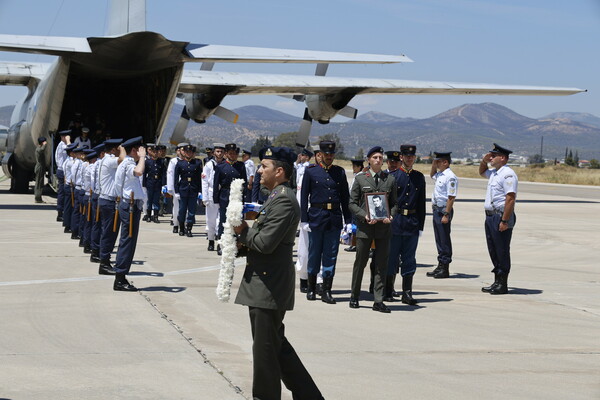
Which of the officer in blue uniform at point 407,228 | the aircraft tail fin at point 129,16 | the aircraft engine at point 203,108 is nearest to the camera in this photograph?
the officer in blue uniform at point 407,228

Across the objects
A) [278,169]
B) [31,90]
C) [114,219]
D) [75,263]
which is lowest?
[75,263]

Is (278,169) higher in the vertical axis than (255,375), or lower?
higher

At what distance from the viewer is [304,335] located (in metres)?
7.01

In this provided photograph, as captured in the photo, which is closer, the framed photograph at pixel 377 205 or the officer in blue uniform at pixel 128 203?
the framed photograph at pixel 377 205

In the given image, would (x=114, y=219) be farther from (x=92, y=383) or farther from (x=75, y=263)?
(x=92, y=383)

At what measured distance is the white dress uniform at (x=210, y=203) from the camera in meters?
13.4

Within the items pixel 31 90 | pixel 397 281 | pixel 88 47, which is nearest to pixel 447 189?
pixel 397 281

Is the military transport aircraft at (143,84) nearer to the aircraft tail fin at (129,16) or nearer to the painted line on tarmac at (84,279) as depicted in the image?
the aircraft tail fin at (129,16)

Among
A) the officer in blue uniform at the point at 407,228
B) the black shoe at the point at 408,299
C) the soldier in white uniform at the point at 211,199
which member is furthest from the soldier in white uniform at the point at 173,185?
the black shoe at the point at 408,299

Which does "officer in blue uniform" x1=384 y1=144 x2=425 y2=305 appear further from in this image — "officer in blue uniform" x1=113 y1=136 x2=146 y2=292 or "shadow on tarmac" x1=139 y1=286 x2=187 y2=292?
"officer in blue uniform" x1=113 y1=136 x2=146 y2=292

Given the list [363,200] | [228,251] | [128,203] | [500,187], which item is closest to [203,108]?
[128,203]

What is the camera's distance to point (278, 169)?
16.6 feet

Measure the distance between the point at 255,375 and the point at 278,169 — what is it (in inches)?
50.6

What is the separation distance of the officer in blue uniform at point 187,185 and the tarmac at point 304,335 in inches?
131
